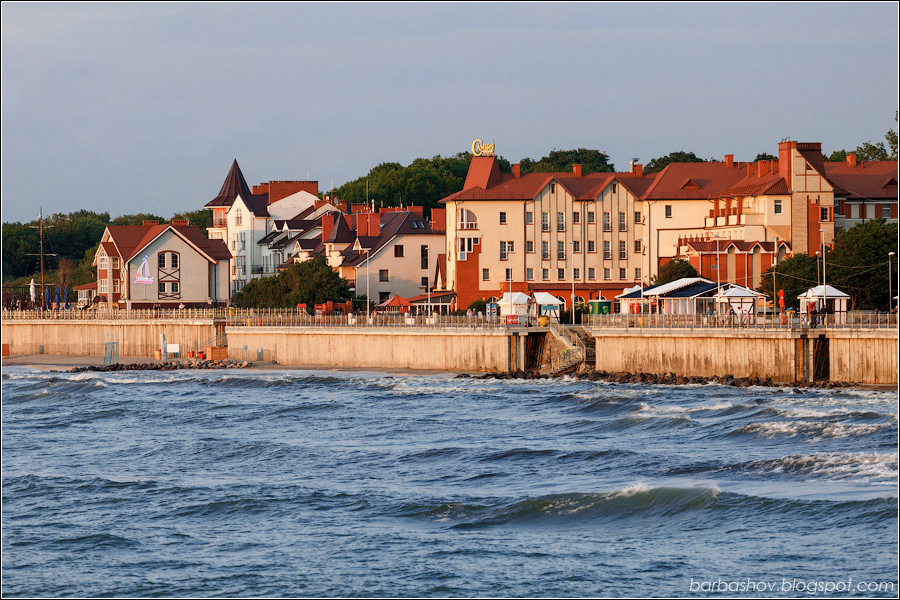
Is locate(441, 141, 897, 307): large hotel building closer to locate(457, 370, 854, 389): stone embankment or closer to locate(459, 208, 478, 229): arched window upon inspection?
locate(459, 208, 478, 229): arched window

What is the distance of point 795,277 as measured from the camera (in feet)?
231

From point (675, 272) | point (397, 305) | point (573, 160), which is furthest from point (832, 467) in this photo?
point (573, 160)

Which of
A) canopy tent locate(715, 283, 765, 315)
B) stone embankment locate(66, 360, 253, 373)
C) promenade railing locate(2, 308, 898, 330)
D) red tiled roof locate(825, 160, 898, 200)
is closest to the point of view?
promenade railing locate(2, 308, 898, 330)

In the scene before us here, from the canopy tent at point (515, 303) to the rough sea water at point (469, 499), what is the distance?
21097mm

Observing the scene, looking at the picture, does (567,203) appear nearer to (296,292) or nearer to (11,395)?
(296,292)

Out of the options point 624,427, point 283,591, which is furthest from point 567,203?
point 283,591

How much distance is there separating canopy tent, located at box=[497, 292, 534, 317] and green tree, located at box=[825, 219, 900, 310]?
56.0 ft

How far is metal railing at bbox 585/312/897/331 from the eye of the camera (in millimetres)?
50812

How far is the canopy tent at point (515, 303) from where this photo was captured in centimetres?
7162

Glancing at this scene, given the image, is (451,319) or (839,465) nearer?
(839,465)

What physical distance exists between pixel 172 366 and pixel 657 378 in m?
32.4

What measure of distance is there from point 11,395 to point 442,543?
41.6 m

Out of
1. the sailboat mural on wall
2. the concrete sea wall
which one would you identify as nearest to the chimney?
the sailboat mural on wall

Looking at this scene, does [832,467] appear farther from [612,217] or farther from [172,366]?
[612,217]
